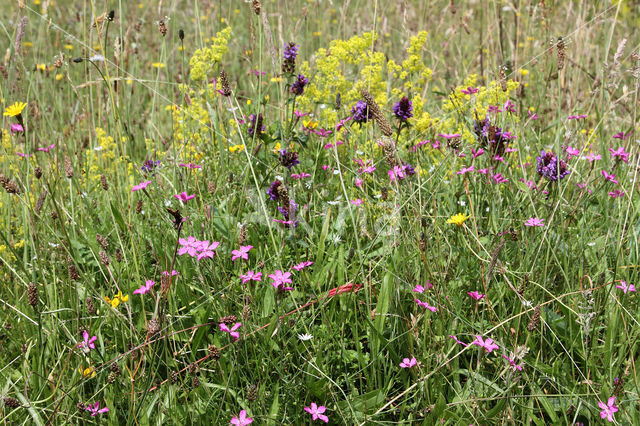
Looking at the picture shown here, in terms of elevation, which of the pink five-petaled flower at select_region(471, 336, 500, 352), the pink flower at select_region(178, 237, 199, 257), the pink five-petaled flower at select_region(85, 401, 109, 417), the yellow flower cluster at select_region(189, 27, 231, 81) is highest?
the yellow flower cluster at select_region(189, 27, 231, 81)

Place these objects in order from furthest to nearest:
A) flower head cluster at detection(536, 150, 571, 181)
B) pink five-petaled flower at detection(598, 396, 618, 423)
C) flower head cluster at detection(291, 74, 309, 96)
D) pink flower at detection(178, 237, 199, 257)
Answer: flower head cluster at detection(291, 74, 309, 96) → flower head cluster at detection(536, 150, 571, 181) → pink flower at detection(178, 237, 199, 257) → pink five-petaled flower at detection(598, 396, 618, 423)

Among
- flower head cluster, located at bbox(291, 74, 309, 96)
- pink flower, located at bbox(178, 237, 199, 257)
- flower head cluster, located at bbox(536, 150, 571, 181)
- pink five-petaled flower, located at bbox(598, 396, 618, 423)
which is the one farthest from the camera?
flower head cluster, located at bbox(291, 74, 309, 96)

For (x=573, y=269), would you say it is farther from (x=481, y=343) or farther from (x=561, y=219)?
(x=481, y=343)

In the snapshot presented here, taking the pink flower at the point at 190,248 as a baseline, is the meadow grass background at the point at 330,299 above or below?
below

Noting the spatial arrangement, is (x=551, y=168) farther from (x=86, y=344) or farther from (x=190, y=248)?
(x=86, y=344)

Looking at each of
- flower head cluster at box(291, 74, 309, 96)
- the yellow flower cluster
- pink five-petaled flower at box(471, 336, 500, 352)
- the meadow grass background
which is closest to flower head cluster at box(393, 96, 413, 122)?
the meadow grass background

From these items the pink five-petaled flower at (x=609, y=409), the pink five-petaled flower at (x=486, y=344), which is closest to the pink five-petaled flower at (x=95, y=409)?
the pink five-petaled flower at (x=486, y=344)

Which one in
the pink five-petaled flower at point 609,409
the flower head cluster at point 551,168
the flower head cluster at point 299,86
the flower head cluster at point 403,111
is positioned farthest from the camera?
the flower head cluster at point 299,86

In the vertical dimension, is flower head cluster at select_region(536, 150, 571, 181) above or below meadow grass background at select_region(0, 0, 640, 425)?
above

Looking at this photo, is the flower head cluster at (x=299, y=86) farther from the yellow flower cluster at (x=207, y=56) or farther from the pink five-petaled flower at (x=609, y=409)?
the pink five-petaled flower at (x=609, y=409)

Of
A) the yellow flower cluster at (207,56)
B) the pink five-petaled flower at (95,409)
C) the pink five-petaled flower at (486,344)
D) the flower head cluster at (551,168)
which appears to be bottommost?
the pink five-petaled flower at (95,409)

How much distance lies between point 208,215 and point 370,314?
543mm

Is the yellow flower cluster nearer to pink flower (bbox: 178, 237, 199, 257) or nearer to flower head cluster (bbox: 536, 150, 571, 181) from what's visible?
pink flower (bbox: 178, 237, 199, 257)

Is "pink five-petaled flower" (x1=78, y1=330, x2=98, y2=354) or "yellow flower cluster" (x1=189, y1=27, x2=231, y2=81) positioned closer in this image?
"pink five-petaled flower" (x1=78, y1=330, x2=98, y2=354)
